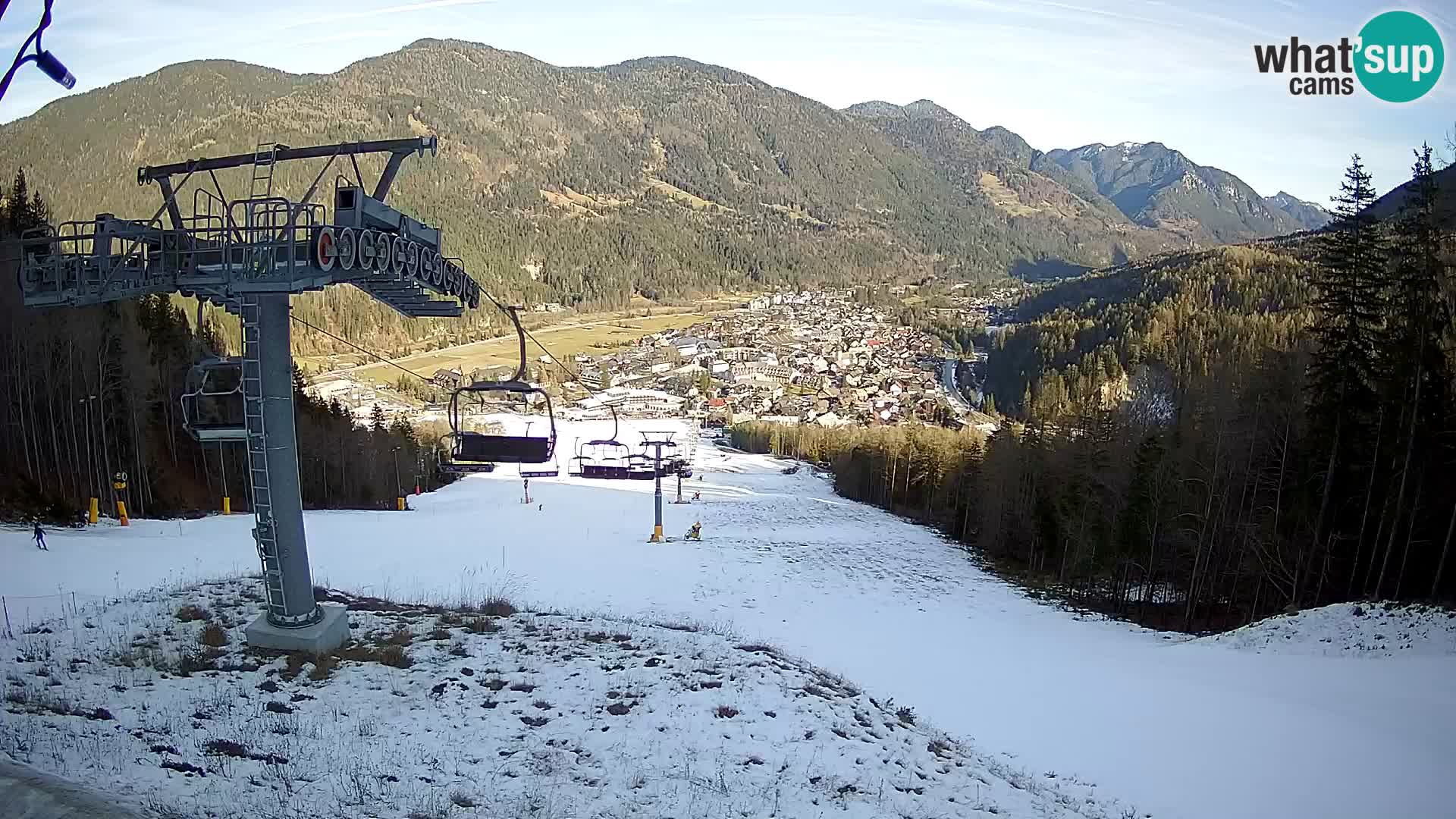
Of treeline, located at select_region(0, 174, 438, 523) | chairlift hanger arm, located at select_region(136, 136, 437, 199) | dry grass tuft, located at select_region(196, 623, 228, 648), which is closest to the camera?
chairlift hanger arm, located at select_region(136, 136, 437, 199)

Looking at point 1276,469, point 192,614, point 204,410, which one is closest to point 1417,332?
point 1276,469

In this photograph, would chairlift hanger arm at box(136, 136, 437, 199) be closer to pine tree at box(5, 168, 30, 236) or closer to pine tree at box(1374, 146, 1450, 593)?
pine tree at box(1374, 146, 1450, 593)

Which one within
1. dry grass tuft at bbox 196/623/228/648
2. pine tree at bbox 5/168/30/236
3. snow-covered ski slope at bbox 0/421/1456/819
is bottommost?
snow-covered ski slope at bbox 0/421/1456/819

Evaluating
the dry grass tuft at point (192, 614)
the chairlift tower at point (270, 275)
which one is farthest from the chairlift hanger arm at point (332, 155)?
the dry grass tuft at point (192, 614)

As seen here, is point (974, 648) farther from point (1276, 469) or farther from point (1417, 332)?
point (1417, 332)

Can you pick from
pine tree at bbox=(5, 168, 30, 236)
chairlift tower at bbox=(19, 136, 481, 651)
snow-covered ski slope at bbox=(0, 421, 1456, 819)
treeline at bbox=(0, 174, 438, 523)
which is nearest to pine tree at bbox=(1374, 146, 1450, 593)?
snow-covered ski slope at bbox=(0, 421, 1456, 819)

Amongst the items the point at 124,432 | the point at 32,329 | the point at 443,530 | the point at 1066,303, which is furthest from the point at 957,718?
the point at 1066,303

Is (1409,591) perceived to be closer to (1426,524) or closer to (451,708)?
(1426,524)

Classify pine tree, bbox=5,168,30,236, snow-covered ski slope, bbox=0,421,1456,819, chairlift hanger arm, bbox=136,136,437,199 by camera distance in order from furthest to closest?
pine tree, bbox=5,168,30,236 < snow-covered ski slope, bbox=0,421,1456,819 < chairlift hanger arm, bbox=136,136,437,199
